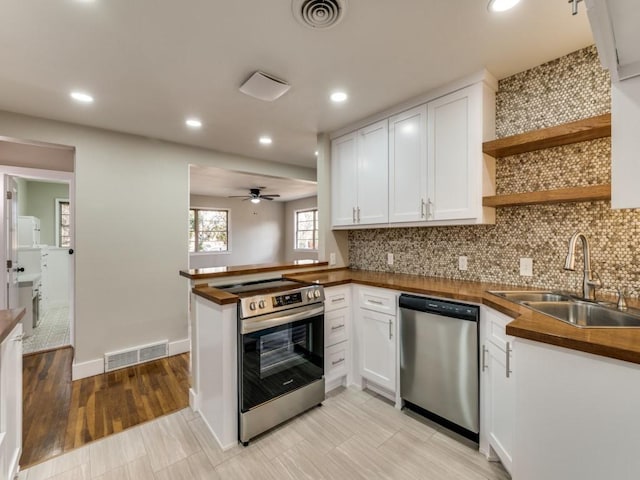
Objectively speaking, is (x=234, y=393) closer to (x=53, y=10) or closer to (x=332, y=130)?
(x=53, y=10)

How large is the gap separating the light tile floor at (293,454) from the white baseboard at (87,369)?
1285 mm

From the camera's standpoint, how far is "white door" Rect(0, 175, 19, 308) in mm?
3598

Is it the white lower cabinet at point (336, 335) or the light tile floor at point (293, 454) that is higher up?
the white lower cabinet at point (336, 335)

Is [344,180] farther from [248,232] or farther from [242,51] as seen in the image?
[248,232]

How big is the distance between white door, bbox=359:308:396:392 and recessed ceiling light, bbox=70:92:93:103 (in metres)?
2.81

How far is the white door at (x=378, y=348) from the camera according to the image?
2.30 meters

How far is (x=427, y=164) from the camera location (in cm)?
238

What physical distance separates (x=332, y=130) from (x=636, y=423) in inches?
118

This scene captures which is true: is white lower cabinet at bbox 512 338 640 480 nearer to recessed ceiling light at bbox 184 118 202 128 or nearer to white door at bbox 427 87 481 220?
white door at bbox 427 87 481 220

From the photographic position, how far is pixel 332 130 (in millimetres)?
3191

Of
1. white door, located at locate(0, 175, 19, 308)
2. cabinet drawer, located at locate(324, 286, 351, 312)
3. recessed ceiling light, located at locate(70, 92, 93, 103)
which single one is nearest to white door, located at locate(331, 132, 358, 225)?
cabinet drawer, located at locate(324, 286, 351, 312)

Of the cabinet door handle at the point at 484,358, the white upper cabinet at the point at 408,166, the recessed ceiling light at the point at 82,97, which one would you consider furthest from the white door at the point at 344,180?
the recessed ceiling light at the point at 82,97

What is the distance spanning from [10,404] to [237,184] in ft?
17.6

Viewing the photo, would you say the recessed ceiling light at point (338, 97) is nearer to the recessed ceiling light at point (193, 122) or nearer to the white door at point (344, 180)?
the white door at point (344, 180)
